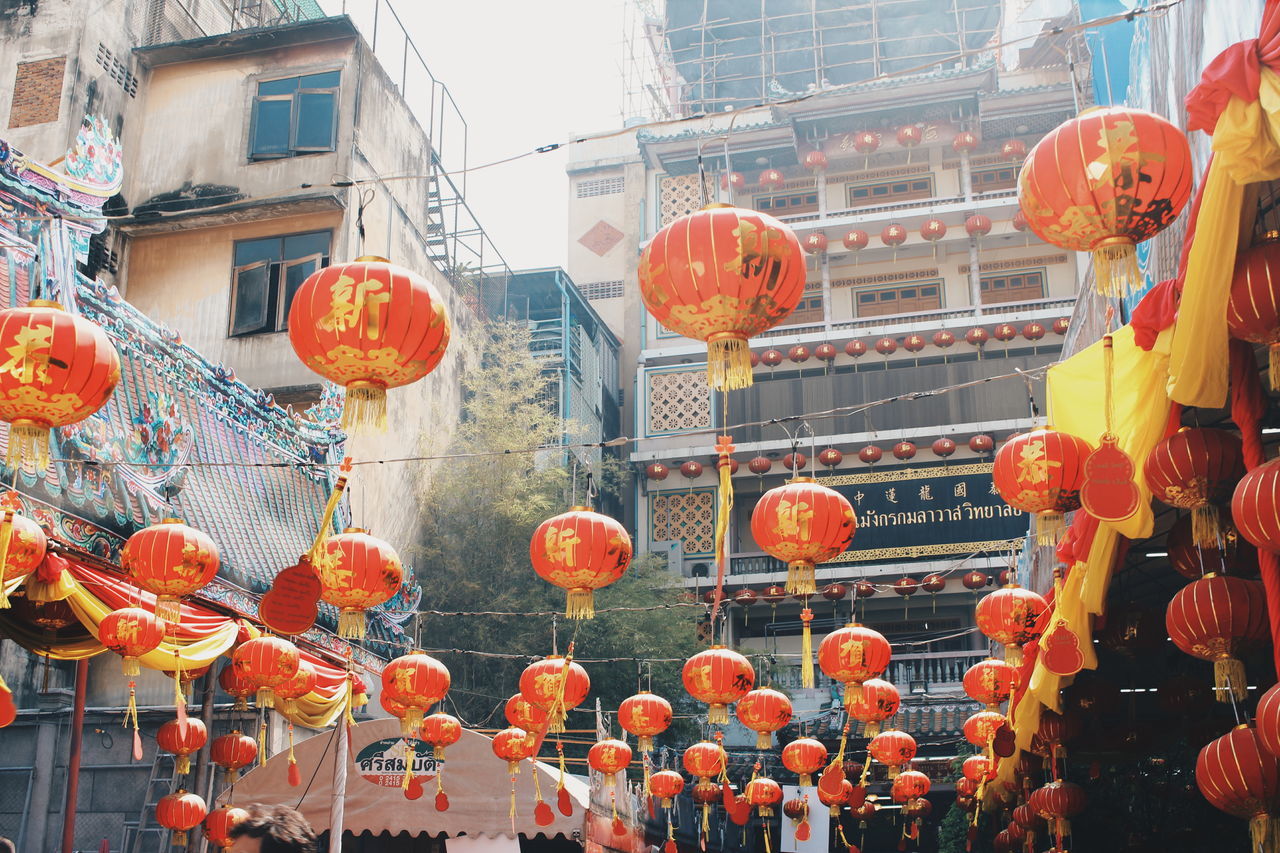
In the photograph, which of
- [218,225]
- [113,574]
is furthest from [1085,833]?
[218,225]

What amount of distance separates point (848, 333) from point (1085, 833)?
1335 cm

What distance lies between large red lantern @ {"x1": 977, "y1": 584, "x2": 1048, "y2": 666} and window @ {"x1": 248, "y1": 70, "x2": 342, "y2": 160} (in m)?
11.4

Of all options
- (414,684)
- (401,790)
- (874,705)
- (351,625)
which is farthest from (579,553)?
(401,790)

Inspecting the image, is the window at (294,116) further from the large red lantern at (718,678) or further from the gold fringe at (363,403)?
the gold fringe at (363,403)

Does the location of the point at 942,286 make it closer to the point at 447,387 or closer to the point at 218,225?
the point at 447,387

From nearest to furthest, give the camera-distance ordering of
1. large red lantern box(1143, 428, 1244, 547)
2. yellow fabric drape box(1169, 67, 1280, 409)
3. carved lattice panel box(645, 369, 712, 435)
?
yellow fabric drape box(1169, 67, 1280, 409), large red lantern box(1143, 428, 1244, 547), carved lattice panel box(645, 369, 712, 435)

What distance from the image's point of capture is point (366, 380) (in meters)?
Answer: 5.68

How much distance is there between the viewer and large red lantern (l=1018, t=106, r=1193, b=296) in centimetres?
461

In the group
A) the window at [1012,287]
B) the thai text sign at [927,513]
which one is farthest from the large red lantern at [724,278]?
the window at [1012,287]

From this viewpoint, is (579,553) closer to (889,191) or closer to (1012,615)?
(1012,615)

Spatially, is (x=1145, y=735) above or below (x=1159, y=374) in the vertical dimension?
below

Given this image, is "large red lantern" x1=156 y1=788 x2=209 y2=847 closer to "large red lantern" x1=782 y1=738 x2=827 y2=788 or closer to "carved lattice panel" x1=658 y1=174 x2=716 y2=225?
"large red lantern" x1=782 y1=738 x2=827 y2=788

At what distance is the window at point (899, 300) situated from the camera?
25.8 metres

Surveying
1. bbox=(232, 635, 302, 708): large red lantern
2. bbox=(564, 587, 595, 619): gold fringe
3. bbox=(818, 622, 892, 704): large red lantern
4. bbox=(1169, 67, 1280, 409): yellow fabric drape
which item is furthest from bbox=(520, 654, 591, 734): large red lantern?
bbox=(1169, 67, 1280, 409): yellow fabric drape
